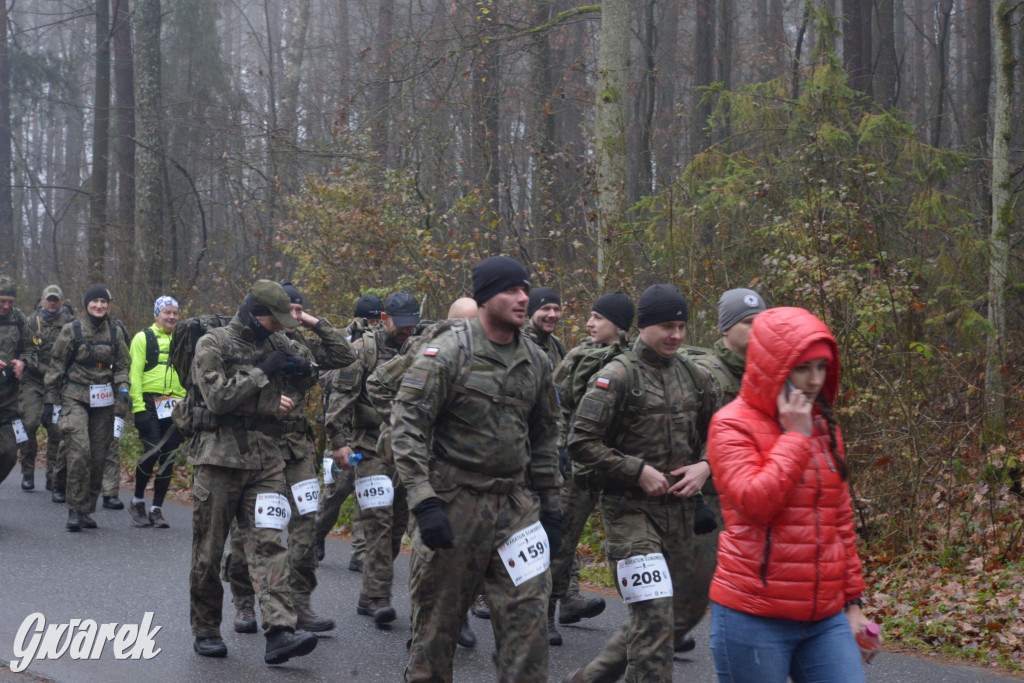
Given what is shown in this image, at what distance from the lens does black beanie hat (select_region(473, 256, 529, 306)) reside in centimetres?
459

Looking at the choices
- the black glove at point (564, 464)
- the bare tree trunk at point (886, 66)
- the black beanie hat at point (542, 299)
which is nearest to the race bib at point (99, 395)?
the black beanie hat at point (542, 299)

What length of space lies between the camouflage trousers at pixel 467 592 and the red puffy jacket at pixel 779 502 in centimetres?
121

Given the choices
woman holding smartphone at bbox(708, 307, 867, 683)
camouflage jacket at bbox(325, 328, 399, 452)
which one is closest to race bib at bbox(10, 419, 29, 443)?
camouflage jacket at bbox(325, 328, 399, 452)

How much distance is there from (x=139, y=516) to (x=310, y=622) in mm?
4678

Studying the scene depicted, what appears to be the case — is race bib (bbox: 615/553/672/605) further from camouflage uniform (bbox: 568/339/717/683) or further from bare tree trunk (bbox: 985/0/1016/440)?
bare tree trunk (bbox: 985/0/1016/440)

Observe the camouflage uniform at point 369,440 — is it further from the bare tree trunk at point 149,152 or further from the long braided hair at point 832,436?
the bare tree trunk at point 149,152

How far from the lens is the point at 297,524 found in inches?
276

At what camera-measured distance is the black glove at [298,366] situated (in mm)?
6477

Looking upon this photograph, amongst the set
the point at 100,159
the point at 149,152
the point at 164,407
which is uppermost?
the point at 100,159

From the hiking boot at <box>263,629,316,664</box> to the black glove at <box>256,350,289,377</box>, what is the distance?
1.50 metres

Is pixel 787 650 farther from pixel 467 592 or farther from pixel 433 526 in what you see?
pixel 467 592

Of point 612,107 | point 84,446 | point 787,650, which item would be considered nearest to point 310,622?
point 787,650

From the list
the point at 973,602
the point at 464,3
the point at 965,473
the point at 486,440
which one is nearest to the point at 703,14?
the point at 464,3

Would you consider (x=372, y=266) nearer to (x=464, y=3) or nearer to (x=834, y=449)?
(x=464, y=3)
